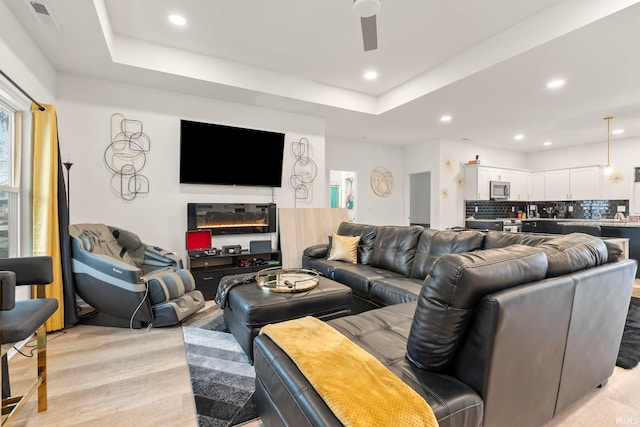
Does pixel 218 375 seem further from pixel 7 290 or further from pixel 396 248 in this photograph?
pixel 396 248

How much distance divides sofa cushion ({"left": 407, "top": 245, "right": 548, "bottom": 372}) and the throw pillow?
8.32ft

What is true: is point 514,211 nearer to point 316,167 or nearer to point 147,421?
point 316,167

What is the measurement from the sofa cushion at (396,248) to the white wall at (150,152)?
1.88m

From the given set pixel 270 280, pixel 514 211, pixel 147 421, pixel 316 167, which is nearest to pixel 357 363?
pixel 147 421

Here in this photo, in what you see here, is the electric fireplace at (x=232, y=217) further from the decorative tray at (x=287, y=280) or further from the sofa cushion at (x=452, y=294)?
the sofa cushion at (x=452, y=294)

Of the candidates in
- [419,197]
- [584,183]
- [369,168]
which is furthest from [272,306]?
[584,183]

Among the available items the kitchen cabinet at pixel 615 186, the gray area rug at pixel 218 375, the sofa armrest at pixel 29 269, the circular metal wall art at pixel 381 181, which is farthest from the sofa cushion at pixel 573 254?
the kitchen cabinet at pixel 615 186

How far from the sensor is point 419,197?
768 centimetres

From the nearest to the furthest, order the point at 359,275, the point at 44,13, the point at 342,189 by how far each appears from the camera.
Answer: the point at 44,13 → the point at 359,275 → the point at 342,189

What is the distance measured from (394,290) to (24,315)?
2410 millimetres

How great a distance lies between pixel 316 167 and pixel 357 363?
415 centimetres

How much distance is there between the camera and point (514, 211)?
7.73 metres

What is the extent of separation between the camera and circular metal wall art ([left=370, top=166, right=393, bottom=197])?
6.91 m

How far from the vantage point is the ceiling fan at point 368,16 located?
1.87 m
